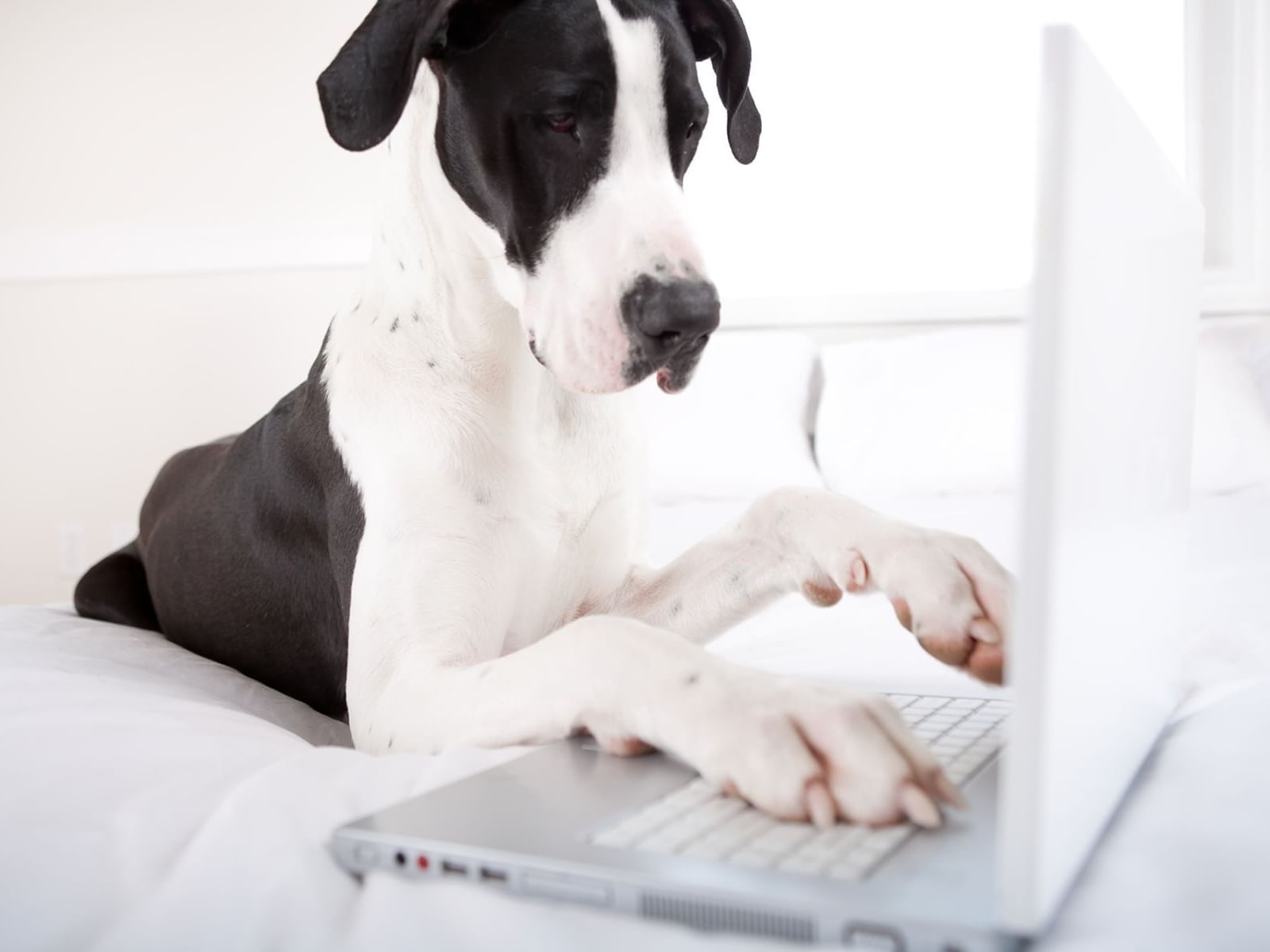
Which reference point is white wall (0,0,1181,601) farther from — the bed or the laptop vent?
the laptop vent

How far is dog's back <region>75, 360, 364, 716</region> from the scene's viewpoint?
1383mm

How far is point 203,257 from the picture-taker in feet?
12.4

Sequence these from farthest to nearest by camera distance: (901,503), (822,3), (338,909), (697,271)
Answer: (822,3), (901,503), (697,271), (338,909)

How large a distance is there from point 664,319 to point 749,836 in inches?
22.7

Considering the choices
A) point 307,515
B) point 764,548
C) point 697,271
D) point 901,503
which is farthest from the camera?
point 901,503

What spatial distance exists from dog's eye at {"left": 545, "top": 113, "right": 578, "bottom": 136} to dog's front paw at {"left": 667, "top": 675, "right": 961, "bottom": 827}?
70 centimetres

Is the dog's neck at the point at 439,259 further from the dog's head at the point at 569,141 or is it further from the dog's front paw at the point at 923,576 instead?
the dog's front paw at the point at 923,576

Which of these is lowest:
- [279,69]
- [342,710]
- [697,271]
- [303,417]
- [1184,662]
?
[342,710]

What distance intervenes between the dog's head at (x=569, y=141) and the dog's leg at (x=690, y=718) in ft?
1.16

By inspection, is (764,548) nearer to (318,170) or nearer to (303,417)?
(303,417)

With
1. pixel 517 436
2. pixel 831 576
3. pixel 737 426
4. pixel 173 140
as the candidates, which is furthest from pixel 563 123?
pixel 173 140

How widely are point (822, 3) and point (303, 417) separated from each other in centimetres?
281

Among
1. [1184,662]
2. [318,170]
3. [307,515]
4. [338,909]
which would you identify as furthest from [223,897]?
[318,170]

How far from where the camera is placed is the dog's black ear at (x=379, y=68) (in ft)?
3.80
